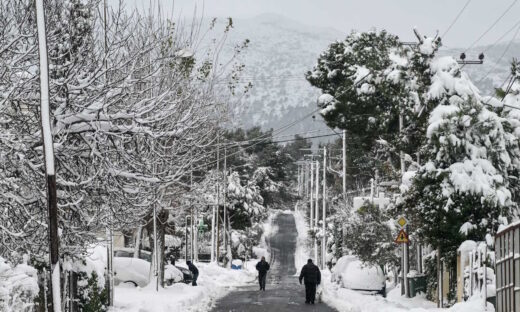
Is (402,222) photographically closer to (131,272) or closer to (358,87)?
(131,272)

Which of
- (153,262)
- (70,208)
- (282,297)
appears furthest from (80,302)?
(282,297)

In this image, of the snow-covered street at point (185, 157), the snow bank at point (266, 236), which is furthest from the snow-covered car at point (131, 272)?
the snow bank at point (266, 236)

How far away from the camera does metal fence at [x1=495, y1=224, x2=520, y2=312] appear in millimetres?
15414

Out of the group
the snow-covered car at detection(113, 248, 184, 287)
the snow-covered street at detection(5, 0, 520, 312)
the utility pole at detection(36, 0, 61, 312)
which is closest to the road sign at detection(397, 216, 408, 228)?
the snow-covered street at detection(5, 0, 520, 312)

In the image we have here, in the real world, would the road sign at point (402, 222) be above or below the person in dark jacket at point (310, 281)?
above

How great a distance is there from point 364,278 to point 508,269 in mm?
18249

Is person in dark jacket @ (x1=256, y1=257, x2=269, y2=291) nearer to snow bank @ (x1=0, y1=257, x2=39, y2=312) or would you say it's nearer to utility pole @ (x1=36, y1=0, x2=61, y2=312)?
snow bank @ (x1=0, y1=257, x2=39, y2=312)

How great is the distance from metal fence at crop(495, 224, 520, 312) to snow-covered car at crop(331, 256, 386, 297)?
16.3m

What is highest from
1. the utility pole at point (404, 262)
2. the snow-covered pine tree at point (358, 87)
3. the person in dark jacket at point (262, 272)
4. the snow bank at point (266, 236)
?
the snow-covered pine tree at point (358, 87)

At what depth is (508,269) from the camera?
53.5 ft

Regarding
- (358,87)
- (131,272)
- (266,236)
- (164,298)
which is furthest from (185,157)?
(266,236)

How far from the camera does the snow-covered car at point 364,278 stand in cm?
3400

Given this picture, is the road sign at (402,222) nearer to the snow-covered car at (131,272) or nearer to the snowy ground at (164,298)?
the snowy ground at (164,298)

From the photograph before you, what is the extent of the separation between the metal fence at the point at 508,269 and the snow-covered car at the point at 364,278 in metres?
16.3
